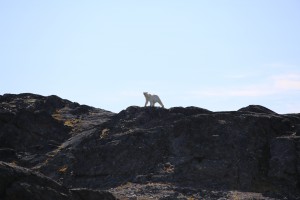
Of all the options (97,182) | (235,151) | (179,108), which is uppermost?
(179,108)

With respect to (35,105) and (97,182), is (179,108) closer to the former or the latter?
(97,182)

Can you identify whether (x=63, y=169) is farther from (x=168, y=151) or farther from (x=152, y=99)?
Answer: (x=152, y=99)

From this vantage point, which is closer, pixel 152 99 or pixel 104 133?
pixel 104 133

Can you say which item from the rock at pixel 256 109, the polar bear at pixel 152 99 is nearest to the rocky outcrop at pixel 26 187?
the polar bear at pixel 152 99

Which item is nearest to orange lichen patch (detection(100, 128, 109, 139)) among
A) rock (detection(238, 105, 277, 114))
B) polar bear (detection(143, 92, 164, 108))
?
polar bear (detection(143, 92, 164, 108))

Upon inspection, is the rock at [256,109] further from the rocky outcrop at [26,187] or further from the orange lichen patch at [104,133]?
the rocky outcrop at [26,187]

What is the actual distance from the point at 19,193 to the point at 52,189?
5.70 ft

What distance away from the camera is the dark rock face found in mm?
35875

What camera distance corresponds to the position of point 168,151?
40.8 metres

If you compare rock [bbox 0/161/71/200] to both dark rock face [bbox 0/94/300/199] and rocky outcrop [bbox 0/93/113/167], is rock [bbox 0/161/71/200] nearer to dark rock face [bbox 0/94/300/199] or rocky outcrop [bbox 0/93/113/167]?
dark rock face [bbox 0/94/300/199]

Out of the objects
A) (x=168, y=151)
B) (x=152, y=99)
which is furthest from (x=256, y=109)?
(x=168, y=151)

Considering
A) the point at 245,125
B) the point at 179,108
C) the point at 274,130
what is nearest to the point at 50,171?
the point at 179,108

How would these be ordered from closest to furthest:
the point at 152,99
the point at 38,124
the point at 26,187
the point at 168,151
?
the point at 26,187, the point at 168,151, the point at 38,124, the point at 152,99

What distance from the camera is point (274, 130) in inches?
1655
